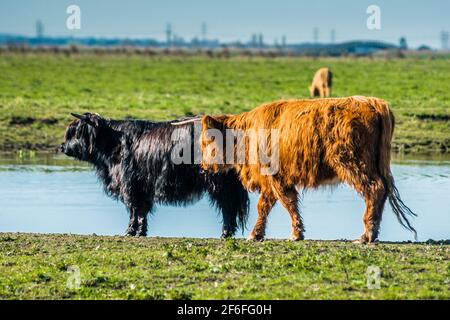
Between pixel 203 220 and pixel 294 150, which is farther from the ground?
pixel 294 150

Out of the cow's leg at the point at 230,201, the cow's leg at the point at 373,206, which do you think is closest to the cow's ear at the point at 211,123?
the cow's leg at the point at 230,201

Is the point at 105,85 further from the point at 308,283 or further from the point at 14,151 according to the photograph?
the point at 308,283

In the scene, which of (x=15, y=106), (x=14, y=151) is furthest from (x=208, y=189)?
(x=15, y=106)

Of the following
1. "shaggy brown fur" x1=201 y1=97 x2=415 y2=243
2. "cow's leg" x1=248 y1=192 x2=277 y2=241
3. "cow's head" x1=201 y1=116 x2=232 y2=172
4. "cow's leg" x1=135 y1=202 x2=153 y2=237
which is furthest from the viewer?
"cow's leg" x1=135 y1=202 x2=153 y2=237

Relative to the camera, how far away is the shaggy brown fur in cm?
993

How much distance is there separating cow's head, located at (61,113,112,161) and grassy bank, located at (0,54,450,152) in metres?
8.14

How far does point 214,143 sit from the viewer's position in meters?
10.9

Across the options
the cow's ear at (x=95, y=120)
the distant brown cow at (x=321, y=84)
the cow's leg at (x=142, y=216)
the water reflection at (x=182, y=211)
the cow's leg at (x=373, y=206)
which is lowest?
the water reflection at (x=182, y=211)

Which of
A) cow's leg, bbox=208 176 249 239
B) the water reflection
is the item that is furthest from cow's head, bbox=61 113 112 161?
cow's leg, bbox=208 176 249 239

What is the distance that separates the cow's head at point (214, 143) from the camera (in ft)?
35.8

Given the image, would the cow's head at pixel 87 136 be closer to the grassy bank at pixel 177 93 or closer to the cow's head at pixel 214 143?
the cow's head at pixel 214 143

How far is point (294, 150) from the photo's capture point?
33.5 ft

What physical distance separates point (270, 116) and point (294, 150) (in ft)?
1.53

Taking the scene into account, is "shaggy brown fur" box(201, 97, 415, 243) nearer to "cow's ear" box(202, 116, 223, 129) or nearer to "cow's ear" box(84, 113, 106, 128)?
"cow's ear" box(202, 116, 223, 129)
